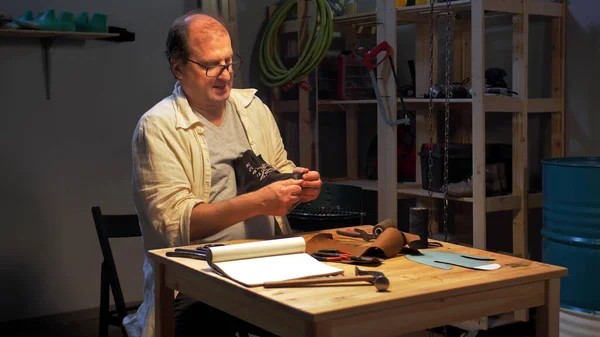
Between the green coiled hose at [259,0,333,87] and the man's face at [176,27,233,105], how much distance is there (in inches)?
81.6

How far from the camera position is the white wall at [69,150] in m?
4.29

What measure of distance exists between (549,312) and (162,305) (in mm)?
1064

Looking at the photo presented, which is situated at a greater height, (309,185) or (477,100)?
(477,100)

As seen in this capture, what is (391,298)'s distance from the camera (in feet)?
5.39

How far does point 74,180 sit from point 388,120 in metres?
1.87

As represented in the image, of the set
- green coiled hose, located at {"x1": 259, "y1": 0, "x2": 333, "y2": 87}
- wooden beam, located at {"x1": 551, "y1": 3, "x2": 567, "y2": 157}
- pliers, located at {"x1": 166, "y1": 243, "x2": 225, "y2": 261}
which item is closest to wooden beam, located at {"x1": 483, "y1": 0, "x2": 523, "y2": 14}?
wooden beam, located at {"x1": 551, "y1": 3, "x2": 567, "y2": 157}

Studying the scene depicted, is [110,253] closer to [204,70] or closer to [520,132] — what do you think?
[204,70]

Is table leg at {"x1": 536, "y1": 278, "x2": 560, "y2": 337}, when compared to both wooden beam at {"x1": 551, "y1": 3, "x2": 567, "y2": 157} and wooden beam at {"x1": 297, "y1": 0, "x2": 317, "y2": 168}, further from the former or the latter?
wooden beam at {"x1": 297, "y1": 0, "x2": 317, "y2": 168}

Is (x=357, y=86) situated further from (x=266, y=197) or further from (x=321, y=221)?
(x=266, y=197)

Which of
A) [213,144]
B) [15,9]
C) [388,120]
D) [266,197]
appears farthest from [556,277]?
[15,9]

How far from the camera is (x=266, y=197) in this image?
236 centimetres

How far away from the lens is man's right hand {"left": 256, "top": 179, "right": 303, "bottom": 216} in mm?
2363

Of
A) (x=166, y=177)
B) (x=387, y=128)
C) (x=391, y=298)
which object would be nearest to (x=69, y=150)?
(x=387, y=128)

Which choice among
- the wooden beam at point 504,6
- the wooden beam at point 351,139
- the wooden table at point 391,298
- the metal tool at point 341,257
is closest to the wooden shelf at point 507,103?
the wooden beam at point 504,6
